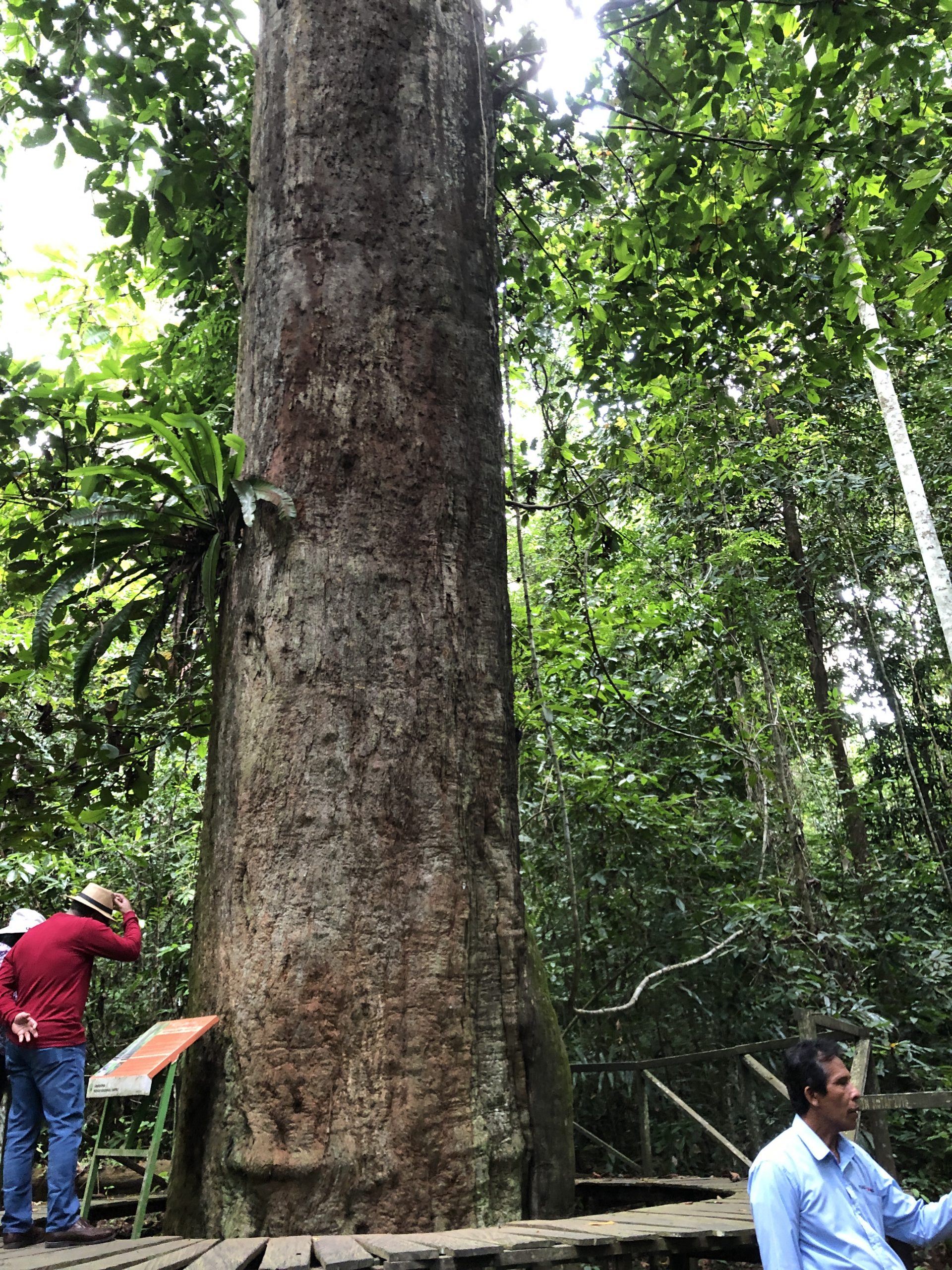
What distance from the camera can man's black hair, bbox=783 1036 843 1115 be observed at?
7.92 feet

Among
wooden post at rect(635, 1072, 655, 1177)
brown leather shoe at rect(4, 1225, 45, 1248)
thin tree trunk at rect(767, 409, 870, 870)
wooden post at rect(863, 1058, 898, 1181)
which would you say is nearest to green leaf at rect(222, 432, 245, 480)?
brown leather shoe at rect(4, 1225, 45, 1248)

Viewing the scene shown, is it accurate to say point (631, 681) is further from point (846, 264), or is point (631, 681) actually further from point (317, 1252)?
point (317, 1252)

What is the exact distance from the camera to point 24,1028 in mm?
3588

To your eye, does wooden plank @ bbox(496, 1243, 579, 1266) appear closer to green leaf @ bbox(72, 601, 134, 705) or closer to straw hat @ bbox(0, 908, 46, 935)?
green leaf @ bbox(72, 601, 134, 705)

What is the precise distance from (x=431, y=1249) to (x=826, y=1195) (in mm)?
1092

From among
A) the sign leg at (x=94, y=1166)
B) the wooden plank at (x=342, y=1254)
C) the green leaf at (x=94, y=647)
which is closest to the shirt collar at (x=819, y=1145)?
the wooden plank at (x=342, y=1254)

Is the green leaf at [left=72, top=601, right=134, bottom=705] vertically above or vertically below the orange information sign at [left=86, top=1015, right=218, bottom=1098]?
above

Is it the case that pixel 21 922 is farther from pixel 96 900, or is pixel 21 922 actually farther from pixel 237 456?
pixel 237 456

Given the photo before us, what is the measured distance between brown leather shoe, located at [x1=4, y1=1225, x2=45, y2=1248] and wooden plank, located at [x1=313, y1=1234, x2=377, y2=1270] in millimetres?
1983

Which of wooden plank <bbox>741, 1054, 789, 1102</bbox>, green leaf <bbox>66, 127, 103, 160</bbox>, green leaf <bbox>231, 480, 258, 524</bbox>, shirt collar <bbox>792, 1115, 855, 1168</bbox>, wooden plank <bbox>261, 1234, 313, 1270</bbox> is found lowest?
wooden plank <bbox>261, 1234, 313, 1270</bbox>

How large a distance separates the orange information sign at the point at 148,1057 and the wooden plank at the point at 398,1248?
57cm

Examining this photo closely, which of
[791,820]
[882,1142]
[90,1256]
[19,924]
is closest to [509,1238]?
[90,1256]

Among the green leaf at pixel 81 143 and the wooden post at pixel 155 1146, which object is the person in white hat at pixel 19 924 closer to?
the wooden post at pixel 155 1146

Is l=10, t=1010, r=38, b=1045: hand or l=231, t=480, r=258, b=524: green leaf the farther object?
l=10, t=1010, r=38, b=1045: hand
